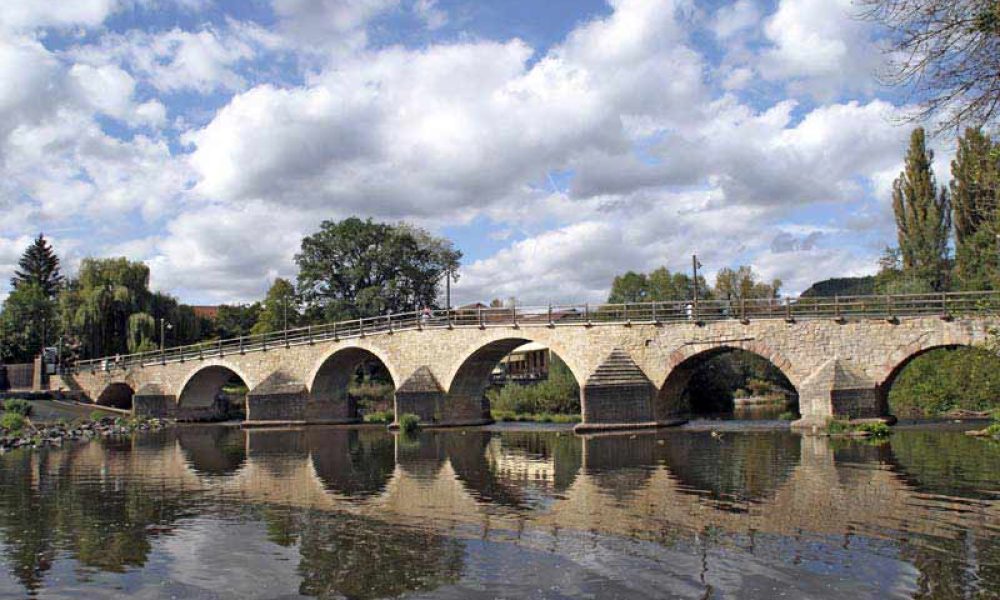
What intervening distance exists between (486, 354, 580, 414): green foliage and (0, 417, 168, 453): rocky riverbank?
17.8m

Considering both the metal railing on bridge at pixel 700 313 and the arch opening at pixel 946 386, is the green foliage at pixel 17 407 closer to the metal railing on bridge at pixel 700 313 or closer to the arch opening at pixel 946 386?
the metal railing on bridge at pixel 700 313

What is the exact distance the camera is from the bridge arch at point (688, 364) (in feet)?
88.0

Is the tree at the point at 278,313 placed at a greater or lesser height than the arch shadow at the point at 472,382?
greater

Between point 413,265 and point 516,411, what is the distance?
18893mm

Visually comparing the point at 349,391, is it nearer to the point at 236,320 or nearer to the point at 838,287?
the point at 236,320

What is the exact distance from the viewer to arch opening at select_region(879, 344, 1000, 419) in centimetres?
2887

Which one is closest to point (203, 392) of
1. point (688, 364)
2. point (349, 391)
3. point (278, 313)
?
point (349, 391)

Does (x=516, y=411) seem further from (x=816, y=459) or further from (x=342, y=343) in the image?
(x=816, y=459)

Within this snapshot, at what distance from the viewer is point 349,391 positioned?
1743 inches

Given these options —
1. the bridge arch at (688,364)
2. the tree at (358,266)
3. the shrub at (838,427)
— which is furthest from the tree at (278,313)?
the shrub at (838,427)

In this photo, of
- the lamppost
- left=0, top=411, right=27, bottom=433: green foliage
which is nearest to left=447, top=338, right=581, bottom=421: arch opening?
left=0, top=411, right=27, bottom=433: green foliage

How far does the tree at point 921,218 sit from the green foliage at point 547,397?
19.8 meters

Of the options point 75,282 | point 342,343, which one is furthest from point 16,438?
point 75,282

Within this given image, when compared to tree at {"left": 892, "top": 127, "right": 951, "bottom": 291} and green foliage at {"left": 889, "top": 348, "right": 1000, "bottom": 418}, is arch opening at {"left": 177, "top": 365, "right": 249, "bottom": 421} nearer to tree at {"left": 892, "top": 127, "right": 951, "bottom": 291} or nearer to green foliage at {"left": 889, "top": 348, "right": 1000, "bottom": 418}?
green foliage at {"left": 889, "top": 348, "right": 1000, "bottom": 418}
